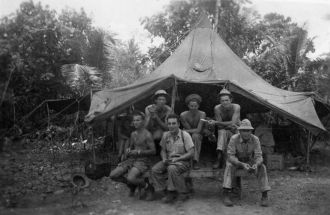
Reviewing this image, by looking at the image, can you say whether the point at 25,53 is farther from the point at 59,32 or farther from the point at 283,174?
the point at 283,174

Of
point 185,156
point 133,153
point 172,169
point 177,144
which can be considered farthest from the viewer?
point 133,153

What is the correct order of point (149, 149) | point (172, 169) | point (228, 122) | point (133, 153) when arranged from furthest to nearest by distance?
point (228, 122) → point (149, 149) → point (133, 153) → point (172, 169)

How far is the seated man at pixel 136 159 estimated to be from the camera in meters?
5.28

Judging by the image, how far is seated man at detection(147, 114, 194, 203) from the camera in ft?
16.6

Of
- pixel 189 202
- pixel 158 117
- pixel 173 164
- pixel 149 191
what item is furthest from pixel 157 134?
pixel 189 202

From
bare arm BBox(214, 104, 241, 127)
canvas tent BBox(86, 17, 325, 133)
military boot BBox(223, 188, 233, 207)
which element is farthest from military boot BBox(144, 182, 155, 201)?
canvas tent BBox(86, 17, 325, 133)

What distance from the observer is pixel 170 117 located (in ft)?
17.2

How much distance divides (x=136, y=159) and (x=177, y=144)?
648 millimetres

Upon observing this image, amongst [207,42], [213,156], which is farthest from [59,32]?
[213,156]

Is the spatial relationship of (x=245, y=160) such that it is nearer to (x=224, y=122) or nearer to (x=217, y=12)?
(x=224, y=122)

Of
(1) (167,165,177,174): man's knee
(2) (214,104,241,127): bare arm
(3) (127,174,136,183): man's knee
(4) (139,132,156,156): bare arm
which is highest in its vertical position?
(2) (214,104,241,127): bare arm

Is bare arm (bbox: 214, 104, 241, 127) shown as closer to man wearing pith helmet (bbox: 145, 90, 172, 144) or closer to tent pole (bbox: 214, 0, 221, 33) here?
man wearing pith helmet (bbox: 145, 90, 172, 144)

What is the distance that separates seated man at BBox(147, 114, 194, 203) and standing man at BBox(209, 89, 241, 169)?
1.09 metres

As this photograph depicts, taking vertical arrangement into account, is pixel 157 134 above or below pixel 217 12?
below
